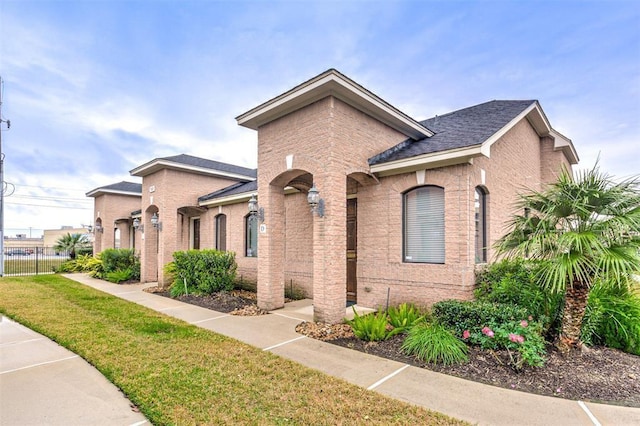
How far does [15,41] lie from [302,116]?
7.61 meters

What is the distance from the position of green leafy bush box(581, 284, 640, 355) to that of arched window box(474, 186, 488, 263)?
8.39 feet

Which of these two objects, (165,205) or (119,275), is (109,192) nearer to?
(119,275)

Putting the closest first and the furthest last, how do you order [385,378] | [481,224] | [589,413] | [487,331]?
1. [589,413]
2. [385,378]
3. [487,331]
4. [481,224]

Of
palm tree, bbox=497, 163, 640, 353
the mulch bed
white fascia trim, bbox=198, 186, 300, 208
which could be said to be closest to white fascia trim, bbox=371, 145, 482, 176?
palm tree, bbox=497, 163, 640, 353

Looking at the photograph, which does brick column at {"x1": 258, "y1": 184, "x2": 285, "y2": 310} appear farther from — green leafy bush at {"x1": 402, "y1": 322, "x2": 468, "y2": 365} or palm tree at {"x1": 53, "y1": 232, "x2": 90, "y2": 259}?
palm tree at {"x1": 53, "y1": 232, "x2": 90, "y2": 259}

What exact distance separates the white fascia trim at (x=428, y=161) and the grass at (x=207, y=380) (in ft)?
16.1

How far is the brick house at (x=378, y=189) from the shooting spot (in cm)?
689

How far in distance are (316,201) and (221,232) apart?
27.9 ft

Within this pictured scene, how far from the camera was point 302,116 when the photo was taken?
7.50m

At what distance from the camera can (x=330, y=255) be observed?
6855mm

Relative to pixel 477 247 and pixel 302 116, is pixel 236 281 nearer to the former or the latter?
pixel 302 116

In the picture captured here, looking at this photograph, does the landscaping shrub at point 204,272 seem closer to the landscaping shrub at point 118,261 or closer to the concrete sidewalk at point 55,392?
the concrete sidewalk at point 55,392

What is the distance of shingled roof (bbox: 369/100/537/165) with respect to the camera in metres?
7.16

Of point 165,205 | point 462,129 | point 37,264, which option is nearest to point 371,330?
point 462,129
